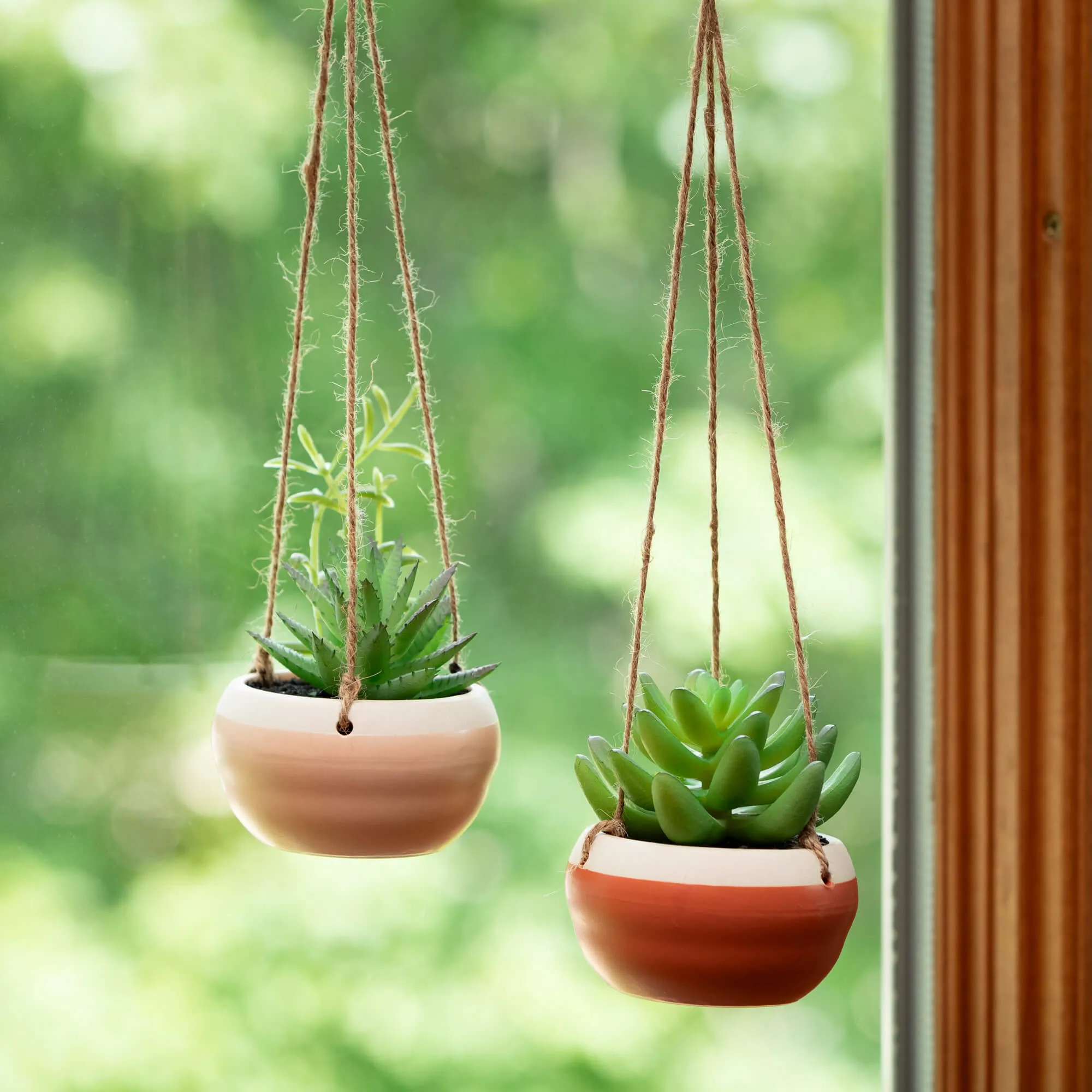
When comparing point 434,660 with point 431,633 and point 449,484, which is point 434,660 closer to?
point 431,633

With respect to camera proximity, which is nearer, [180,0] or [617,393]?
[180,0]

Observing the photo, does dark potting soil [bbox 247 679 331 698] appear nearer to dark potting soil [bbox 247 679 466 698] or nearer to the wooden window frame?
dark potting soil [bbox 247 679 466 698]

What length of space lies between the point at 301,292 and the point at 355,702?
0.30 metres

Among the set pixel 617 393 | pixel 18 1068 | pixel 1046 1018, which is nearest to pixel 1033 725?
pixel 1046 1018

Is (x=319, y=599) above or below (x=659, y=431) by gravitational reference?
below

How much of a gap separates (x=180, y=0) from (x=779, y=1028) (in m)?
1.46

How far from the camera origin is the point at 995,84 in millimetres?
1052

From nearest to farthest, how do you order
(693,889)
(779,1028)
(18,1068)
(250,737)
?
1. (693,889)
2. (250,737)
3. (18,1068)
4. (779,1028)

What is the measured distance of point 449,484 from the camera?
4.85ft

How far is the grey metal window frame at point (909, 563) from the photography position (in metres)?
1.20

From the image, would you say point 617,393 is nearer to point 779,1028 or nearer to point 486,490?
point 486,490

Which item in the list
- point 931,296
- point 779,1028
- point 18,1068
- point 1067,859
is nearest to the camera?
point 1067,859

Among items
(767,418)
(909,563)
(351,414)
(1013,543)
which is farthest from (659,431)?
(909,563)

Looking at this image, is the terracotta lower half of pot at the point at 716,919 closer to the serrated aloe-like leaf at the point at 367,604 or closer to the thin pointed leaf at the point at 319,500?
the serrated aloe-like leaf at the point at 367,604
